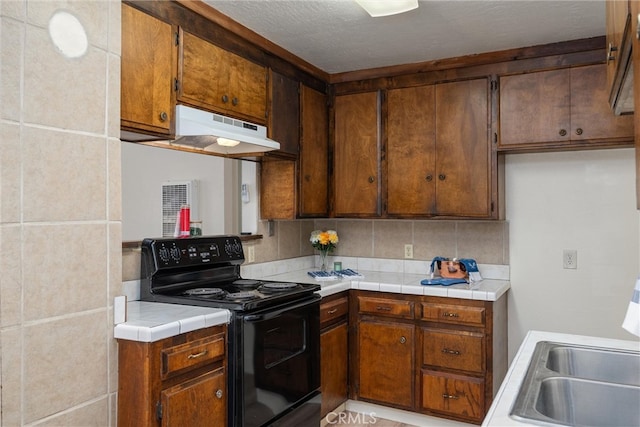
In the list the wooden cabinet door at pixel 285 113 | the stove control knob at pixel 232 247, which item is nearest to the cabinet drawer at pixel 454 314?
the stove control knob at pixel 232 247

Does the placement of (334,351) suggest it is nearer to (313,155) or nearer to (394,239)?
(394,239)

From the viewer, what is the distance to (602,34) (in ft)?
9.20

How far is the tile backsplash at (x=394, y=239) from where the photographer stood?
3387mm

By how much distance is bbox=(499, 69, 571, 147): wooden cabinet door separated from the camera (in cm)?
296

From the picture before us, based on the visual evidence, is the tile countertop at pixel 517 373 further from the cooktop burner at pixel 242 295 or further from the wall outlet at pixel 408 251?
the wall outlet at pixel 408 251

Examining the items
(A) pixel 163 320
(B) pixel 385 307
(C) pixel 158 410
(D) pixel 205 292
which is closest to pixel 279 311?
(D) pixel 205 292

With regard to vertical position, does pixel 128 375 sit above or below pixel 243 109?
below

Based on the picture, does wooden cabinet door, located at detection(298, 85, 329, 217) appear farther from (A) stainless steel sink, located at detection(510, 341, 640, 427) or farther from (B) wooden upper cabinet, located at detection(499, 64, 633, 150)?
(A) stainless steel sink, located at detection(510, 341, 640, 427)

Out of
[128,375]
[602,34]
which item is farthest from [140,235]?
[602,34]

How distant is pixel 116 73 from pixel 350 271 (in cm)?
217

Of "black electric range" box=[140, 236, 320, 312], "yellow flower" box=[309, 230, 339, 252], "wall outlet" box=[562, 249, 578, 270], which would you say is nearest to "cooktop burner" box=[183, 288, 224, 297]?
"black electric range" box=[140, 236, 320, 312]

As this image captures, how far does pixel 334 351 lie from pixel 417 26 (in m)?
2.01

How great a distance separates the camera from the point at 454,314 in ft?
9.71

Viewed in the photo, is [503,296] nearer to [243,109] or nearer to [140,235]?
[243,109]
